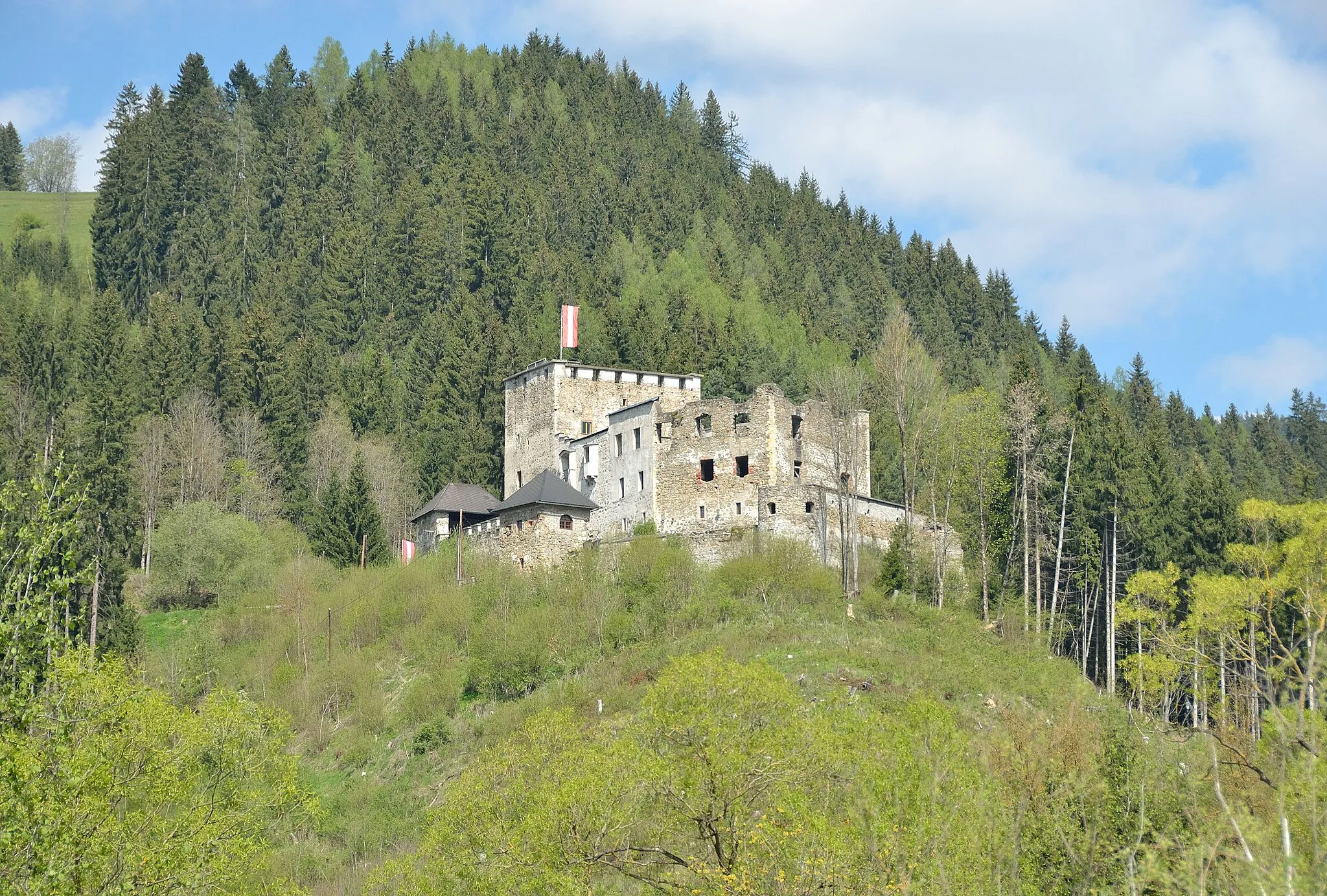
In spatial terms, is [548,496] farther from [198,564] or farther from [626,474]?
[198,564]

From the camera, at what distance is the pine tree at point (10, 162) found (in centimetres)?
16175

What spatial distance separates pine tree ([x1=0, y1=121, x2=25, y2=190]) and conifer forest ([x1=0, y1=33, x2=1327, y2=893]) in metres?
46.3

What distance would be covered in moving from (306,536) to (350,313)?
33.2m

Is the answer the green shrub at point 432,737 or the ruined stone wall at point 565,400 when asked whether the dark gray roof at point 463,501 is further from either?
the green shrub at point 432,737

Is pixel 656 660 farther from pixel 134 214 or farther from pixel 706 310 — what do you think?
pixel 134 214

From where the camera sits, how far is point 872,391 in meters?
75.8

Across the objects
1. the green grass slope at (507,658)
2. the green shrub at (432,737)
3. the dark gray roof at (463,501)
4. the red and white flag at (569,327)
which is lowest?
the green shrub at (432,737)

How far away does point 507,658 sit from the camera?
43.3 meters

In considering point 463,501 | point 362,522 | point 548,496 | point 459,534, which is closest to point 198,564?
point 362,522

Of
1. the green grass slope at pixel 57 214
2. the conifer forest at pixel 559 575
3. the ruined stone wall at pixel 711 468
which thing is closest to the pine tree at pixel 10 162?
the green grass slope at pixel 57 214

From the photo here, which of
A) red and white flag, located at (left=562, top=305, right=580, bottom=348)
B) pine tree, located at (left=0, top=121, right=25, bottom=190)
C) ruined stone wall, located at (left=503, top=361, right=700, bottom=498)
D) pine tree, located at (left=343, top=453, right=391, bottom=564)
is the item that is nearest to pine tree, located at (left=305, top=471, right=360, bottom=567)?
pine tree, located at (left=343, top=453, right=391, bottom=564)

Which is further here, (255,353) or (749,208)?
(749,208)

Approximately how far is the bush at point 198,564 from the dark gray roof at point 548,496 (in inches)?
469

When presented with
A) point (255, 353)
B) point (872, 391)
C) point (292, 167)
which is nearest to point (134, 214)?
point (292, 167)
